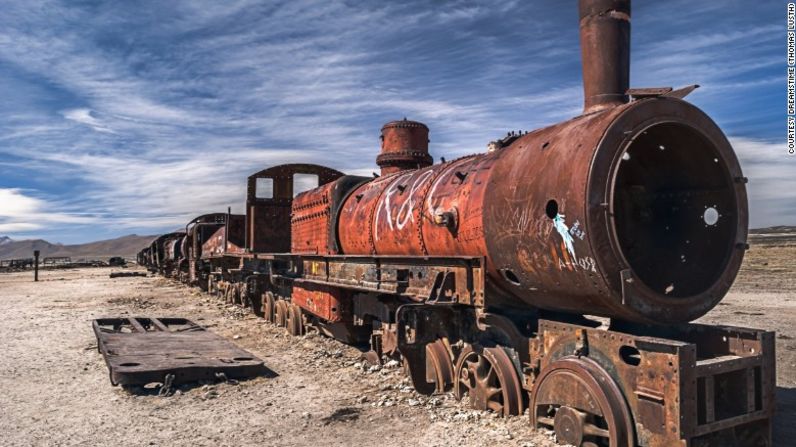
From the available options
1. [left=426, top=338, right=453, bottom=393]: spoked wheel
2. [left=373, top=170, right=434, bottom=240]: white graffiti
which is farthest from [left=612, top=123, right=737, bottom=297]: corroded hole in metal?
[left=373, top=170, right=434, bottom=240]: white graffiti

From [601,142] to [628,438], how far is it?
224 centimetres

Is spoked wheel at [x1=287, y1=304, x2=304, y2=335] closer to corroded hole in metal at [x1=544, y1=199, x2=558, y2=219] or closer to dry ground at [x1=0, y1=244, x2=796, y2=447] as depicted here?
dry ground at [x1=0, y1=244, x2=796, y2=447]

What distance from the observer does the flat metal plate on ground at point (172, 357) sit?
300 inches

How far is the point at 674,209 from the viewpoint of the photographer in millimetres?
5309

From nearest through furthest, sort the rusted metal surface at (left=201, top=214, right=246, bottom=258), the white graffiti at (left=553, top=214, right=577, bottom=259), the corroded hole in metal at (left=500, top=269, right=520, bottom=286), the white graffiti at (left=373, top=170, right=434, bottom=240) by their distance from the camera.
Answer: the white graffiti at (left=553, top=214, right=577, bottom=259) → the corroded hole in metal at (left=500, top=269, right=520, bottom=286) → the white graffiti at (left=373, top=170, right=434, bottom=240) → the rusted metal surface at (left=201, top=214, right=246, bottom=258)

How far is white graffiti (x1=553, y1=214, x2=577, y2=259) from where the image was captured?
454 cm

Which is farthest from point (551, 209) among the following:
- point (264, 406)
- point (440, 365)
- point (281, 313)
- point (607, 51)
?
point (281, 313)

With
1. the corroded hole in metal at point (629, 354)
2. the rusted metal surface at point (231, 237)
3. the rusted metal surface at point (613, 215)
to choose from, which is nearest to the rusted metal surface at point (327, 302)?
the rusted metal surface at point (613, 215)

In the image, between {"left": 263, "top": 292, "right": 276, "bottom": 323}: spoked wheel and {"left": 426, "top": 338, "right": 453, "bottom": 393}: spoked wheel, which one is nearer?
{"left": 426, "top": 338, "right": 453, "bottom": 393}: spoked wheel

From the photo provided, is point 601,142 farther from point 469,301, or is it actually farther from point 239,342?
point 239,342

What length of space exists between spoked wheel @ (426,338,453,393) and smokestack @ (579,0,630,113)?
10.6 feet

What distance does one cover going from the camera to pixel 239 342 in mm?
12023

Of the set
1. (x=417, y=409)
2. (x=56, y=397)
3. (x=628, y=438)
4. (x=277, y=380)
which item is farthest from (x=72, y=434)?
(x=628, y=438)

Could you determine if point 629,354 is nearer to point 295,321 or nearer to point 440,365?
A: point 440,365
